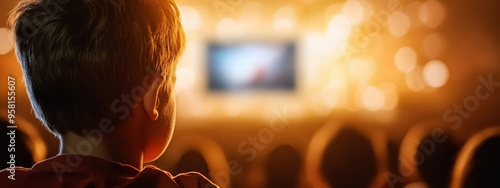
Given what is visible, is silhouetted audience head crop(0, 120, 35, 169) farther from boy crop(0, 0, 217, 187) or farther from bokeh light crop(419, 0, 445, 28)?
bokeh light crop(419, 0, 445, 28)

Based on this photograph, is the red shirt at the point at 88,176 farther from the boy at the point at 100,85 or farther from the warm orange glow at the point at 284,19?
the warm orange glow at the point at 284,19

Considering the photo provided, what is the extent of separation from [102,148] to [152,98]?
85mm

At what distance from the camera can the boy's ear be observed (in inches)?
31.4

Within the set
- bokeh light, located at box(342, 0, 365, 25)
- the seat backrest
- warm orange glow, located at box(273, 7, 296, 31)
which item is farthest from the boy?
warm orange glow, located at box(273, 7, 296, 31)

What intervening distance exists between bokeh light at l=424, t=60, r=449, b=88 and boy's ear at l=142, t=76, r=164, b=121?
490cm

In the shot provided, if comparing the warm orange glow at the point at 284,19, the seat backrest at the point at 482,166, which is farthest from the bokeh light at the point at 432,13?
the seat backrest at the point at 482,166

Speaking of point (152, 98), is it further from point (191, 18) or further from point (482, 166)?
point (191, 18)

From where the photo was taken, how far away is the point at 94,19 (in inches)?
29.6

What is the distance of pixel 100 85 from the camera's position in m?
0.77

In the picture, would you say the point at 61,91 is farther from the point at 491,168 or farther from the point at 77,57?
the point at 491,168

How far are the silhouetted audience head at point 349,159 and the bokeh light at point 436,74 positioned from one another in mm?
3705

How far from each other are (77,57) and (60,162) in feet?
0.40

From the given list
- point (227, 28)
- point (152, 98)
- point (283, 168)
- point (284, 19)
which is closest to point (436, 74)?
point (284, 19)

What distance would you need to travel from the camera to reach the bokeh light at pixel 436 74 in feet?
17.8
